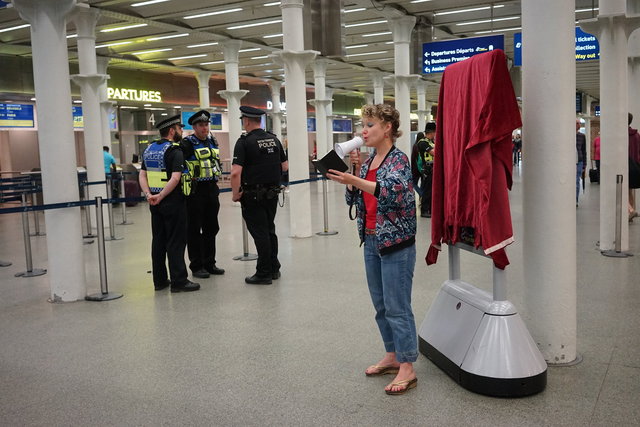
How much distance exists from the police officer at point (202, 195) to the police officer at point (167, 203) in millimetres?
293

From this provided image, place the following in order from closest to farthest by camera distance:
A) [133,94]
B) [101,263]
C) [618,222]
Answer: [101,263] → [618,222] → [133,94]

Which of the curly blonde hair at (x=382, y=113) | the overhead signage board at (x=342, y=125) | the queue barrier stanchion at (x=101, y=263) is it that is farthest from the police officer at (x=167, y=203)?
the overhead signage board at (x=342, y=125)

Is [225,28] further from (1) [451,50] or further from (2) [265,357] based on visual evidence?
(2) [265,357]

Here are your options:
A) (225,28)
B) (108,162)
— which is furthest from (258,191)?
(108,162)

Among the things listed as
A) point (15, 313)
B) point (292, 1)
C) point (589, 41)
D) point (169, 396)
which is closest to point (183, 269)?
point (15, 313)

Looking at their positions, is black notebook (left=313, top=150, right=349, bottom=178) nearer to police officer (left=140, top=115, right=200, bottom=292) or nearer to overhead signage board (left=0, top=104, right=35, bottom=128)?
police officer (left=140, top=115, right=200, bottom=292)

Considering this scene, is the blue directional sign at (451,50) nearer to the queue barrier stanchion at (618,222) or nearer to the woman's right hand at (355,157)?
the queue barrier stanchion at (618,222)

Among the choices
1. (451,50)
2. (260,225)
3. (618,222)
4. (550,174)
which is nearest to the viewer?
(550,174)

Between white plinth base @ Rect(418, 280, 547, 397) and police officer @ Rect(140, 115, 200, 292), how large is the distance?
11.7 feet

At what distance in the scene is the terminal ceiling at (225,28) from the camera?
45.4 ft

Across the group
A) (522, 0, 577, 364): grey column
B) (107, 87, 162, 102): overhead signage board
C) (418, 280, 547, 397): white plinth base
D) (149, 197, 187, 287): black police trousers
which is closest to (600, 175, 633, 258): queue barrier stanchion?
(522, 0, 577, 364): grey column

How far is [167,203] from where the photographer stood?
21.4 feet

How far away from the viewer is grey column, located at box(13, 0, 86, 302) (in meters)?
6.04

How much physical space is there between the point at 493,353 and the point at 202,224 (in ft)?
15.0
